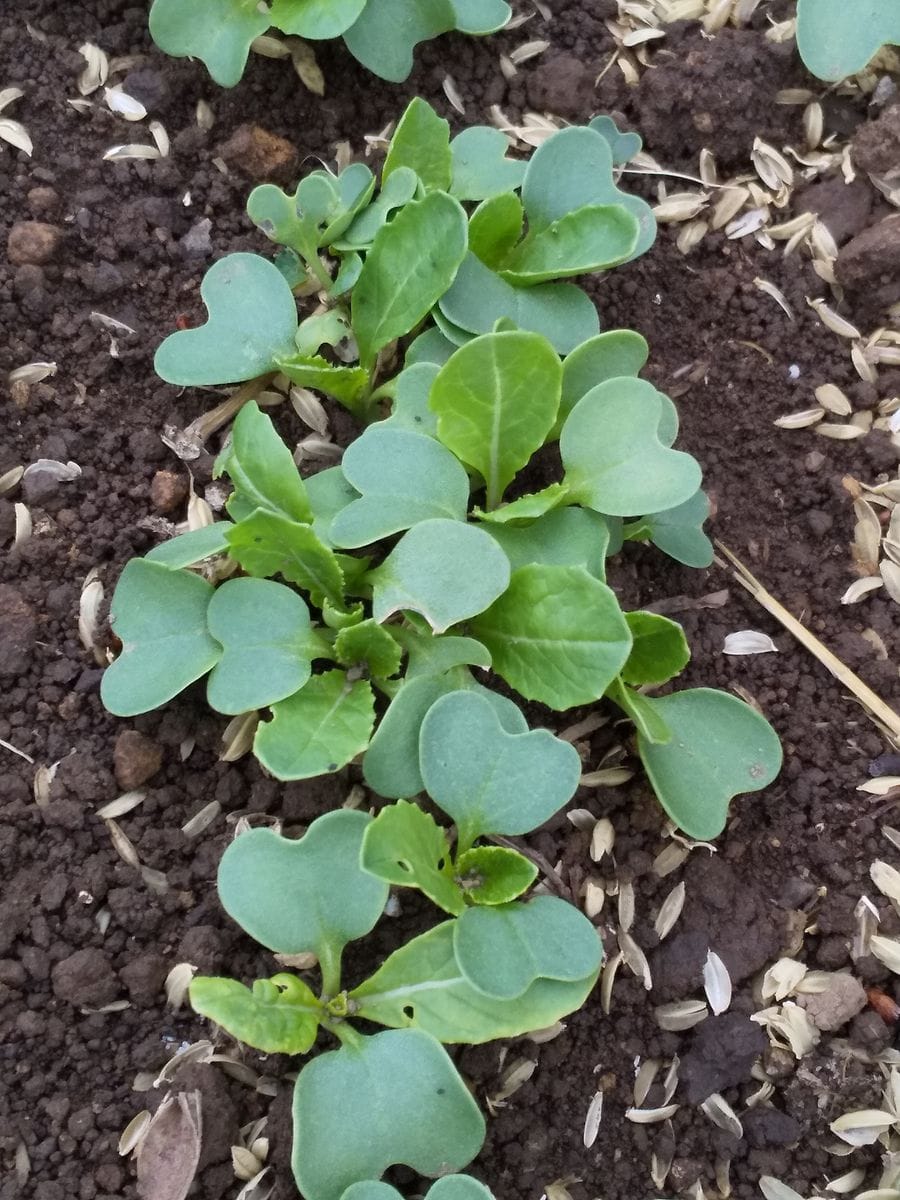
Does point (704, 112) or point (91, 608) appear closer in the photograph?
point (91, 608)

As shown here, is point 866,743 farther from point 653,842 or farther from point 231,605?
point 231,605

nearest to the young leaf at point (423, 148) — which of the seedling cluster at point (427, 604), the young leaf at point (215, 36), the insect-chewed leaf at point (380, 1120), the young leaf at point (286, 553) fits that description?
the seedling cluster at point (427, 604)

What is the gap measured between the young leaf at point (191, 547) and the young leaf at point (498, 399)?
28cm

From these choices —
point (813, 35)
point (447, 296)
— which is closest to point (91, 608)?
point (447, 296)

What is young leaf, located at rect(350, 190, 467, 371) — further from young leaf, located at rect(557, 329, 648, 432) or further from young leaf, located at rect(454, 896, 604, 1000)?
young leaf, located at rect(454, 896, 604, 1000)

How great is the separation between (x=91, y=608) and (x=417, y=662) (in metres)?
0.39

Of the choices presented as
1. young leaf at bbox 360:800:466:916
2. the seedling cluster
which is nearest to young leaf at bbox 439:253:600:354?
the seedling cluster

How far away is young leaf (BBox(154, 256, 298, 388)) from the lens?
129 centimetres

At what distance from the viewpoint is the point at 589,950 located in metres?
1.08

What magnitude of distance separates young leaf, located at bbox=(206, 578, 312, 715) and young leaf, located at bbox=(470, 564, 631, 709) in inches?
8.8

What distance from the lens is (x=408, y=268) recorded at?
1265 millimetres

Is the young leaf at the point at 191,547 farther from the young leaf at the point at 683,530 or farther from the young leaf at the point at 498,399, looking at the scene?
the young leaf at the point at 683,530

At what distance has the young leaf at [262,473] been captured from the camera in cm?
118

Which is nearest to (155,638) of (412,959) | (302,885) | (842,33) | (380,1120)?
(302,885)
